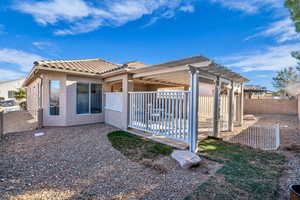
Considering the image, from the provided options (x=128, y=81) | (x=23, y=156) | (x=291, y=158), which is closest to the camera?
(x=23, y=156)

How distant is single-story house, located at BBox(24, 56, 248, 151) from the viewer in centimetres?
528

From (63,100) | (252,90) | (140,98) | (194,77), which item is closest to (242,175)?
(194,77)

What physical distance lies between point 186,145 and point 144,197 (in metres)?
3.09

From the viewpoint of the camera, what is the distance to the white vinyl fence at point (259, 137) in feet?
21.5

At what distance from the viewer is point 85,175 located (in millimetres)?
3285

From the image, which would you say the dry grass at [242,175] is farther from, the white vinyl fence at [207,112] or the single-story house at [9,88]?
the single-story house at [9,88]

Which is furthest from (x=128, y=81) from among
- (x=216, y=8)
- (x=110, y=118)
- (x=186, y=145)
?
(x=216, y=8)

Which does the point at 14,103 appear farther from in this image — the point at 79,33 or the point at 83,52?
the point at 79,33

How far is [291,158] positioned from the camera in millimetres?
4648

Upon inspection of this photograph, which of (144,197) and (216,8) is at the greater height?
(216,8)

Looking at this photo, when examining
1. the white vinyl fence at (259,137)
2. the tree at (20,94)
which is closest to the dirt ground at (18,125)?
the white vinyl fence at (259,137)

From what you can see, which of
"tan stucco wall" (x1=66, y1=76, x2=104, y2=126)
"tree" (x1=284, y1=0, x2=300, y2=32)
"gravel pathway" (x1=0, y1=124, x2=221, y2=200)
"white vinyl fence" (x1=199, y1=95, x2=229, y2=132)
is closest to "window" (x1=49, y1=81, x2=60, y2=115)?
"tan stucco wall" (x1=66, y1=76, x2=104, y2=126)

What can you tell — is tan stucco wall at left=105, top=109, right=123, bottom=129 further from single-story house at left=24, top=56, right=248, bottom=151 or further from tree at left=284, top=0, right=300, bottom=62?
tree at left=284, top=0, right=300, bottom=62

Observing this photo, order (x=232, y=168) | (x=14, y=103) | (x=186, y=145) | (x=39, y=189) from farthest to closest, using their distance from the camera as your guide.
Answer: (x=14, y=103) < (x=186, y=145) < (x=232, y=168) < (x=39, y=189)
